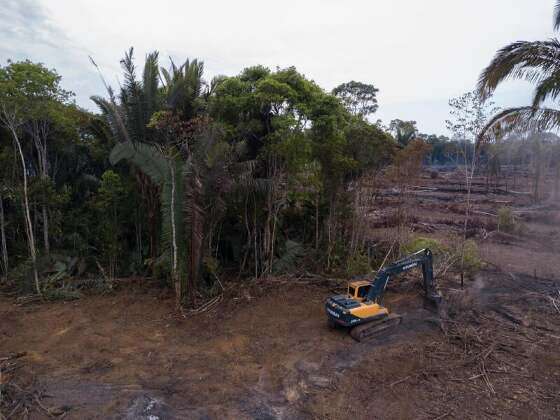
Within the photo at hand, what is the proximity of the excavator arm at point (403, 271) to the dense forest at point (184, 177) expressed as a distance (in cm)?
199

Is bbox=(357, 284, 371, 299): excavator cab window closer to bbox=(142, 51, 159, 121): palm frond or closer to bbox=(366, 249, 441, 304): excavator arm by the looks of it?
bbox=(366, 249, 441, 304): excavator arm

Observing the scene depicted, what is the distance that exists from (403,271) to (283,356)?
8.17 ft

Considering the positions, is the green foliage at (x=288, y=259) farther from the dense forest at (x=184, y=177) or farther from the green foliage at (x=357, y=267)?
the green foliage at (x=357, y=267)

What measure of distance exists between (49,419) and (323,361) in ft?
10.8

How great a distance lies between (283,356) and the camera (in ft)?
18.4

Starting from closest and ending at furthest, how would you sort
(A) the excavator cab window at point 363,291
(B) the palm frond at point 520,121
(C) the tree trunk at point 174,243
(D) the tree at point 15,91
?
(A) the excavator cab window at point 363,291, (C) the tree trunk at point 174,243, (D) the tree at point 15,91, (B) the palm frond at point 520,121

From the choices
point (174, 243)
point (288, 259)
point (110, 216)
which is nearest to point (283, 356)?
point (174, 243)

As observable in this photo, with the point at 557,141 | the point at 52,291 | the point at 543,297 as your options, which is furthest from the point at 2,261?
the point at 557,141

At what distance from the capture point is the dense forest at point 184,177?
717 centimetres

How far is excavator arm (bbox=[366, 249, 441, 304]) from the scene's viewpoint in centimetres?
629

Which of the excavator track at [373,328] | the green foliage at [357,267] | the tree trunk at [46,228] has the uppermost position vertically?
the tree trunk at [46,228]

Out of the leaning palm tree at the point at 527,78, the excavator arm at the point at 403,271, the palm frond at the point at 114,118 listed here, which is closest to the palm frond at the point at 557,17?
the leaning palm tree at the point at 527,78

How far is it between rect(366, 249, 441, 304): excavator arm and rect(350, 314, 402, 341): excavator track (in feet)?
1.19

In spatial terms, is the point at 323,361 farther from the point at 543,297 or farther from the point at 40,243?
the point at 40,243
